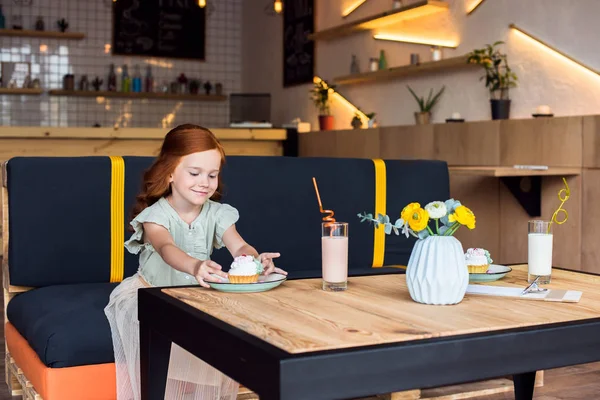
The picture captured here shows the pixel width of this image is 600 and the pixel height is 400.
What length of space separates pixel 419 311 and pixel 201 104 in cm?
727

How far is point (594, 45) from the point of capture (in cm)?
417

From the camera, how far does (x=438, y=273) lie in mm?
1474

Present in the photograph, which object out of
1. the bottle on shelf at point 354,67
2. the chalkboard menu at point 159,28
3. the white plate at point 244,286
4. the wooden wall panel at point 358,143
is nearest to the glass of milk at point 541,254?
the white plate at point 244,286

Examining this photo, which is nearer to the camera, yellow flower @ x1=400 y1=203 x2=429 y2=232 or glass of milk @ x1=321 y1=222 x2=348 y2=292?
yellow flower @ x1=400 y1=203 x2=429 y2=232

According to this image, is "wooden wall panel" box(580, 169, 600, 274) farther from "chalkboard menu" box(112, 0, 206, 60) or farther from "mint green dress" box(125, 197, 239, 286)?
"chalkboard menu" box(112, 0, 206, 60)

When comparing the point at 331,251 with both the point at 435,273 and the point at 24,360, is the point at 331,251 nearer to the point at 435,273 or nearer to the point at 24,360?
the point at 435,273

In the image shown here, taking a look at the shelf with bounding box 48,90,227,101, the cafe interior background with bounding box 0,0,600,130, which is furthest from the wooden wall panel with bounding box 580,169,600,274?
the shelf with bounding box 48,90,227,101

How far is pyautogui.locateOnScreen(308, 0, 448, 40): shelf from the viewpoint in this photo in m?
5.32

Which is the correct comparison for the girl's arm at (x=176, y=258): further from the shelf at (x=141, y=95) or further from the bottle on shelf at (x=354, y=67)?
the shelf at (x=141, y=95)

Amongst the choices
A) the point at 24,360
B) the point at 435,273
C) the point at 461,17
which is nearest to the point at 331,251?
the point at 435,273

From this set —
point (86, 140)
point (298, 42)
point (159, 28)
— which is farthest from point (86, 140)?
point (159, 28)

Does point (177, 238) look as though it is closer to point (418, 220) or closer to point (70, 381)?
point (70, 381)

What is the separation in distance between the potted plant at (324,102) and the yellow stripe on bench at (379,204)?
323 cm

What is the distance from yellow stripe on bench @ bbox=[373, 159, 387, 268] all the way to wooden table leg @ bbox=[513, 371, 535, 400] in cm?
123
